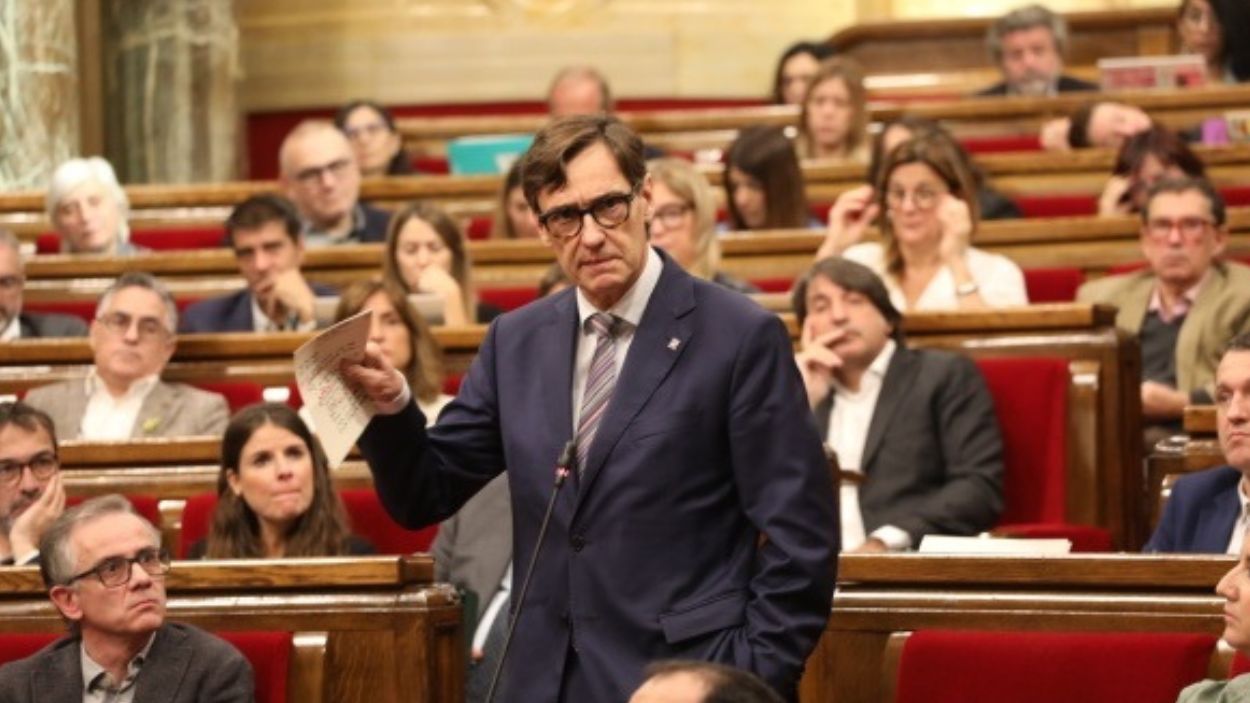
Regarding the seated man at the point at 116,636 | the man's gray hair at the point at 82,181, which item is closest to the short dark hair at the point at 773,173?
the man's gray hair at the point at 82,181

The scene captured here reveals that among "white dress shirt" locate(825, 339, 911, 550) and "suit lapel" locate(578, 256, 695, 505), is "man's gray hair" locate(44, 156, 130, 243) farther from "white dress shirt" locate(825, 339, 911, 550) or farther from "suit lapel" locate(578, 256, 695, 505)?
"suit lapel" locate(578, 256, 695, 505)

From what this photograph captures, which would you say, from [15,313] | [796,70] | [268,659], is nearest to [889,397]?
[268,659]

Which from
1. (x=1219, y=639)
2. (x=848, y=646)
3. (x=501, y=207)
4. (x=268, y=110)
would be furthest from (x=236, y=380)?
(x=268, y=110)

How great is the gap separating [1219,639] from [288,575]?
1.25 meters

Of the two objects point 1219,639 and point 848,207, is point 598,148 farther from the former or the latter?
point 848,207

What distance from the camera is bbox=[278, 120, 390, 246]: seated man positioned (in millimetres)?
6891

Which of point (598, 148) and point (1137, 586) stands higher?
point (598, 148)

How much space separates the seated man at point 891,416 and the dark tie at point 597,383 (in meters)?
1.73

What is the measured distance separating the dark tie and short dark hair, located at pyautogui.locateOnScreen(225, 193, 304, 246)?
3.31m

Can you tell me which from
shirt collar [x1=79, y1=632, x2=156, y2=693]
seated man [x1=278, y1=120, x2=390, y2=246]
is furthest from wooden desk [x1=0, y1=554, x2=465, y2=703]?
seated man [x1=278, y1=120, x2=390, y2=246]

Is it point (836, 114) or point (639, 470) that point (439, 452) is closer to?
point (639, 470)

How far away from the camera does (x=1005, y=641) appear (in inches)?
126

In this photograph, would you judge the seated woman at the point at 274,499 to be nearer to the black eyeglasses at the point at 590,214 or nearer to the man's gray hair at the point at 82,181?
the black eyeglasses at the point at 590,214

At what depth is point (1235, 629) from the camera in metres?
2.78
